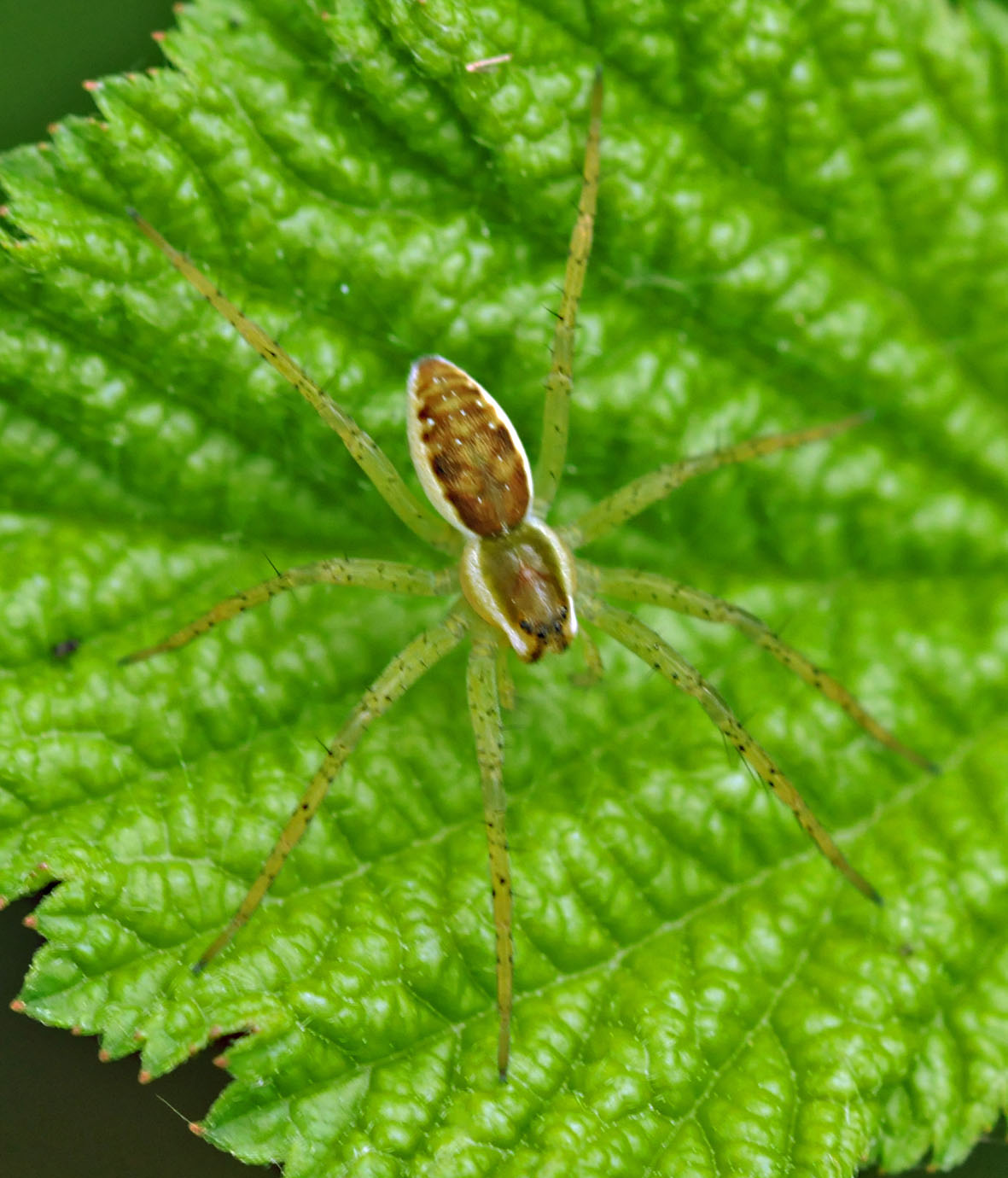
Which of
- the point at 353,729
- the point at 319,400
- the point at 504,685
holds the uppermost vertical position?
the point at 319,400

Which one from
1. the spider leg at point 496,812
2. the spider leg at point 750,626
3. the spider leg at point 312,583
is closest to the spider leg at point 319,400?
the spider leg at point 312,583

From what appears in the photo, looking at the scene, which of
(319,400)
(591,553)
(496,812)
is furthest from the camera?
(591,553)

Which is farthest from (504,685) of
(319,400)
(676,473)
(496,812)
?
(319,400)

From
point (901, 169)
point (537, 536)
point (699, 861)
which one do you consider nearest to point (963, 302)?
point (901, 169)

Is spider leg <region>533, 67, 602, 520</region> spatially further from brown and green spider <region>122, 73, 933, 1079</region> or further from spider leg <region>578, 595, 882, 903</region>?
spider leg <region>578, 595, 882, 903</region>

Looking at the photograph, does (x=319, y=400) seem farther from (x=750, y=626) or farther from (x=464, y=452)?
(x=750, y=626)

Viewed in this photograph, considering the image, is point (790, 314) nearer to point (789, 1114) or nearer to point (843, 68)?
point (843, 68)

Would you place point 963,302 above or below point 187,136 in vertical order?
above
